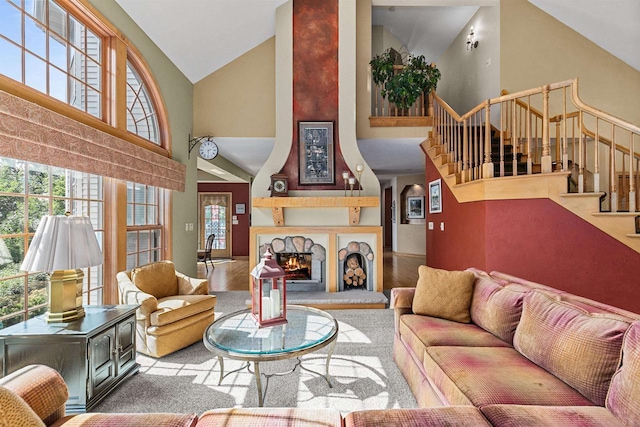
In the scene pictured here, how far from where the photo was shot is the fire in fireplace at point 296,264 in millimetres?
4905

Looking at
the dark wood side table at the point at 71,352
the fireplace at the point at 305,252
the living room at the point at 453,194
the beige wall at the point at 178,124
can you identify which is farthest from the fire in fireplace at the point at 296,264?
the dark wood side table at the point at 71,352

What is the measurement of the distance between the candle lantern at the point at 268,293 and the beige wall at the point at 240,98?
11.9ft

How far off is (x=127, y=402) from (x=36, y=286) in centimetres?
120

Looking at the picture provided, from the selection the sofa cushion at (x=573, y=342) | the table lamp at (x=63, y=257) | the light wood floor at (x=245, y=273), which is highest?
the table lamp at (x=63, y=257)

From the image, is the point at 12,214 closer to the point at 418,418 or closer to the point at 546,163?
the point at 418,418

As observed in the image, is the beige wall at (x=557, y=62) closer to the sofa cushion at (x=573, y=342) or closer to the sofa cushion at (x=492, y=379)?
the sofa cushion at (x=573, y=342)

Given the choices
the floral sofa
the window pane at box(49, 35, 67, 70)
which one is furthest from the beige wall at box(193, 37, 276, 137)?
the floral sofa

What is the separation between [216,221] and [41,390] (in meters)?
8.74

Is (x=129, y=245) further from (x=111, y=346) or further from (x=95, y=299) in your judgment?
(x=111, y=346)

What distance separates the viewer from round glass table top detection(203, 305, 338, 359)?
1914 millimetres

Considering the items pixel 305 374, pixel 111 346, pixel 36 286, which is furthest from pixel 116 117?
pixel 305 374

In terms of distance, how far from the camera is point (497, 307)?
214 cm

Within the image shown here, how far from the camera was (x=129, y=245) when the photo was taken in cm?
377

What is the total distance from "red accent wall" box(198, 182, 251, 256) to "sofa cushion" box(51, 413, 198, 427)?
8530 mm
